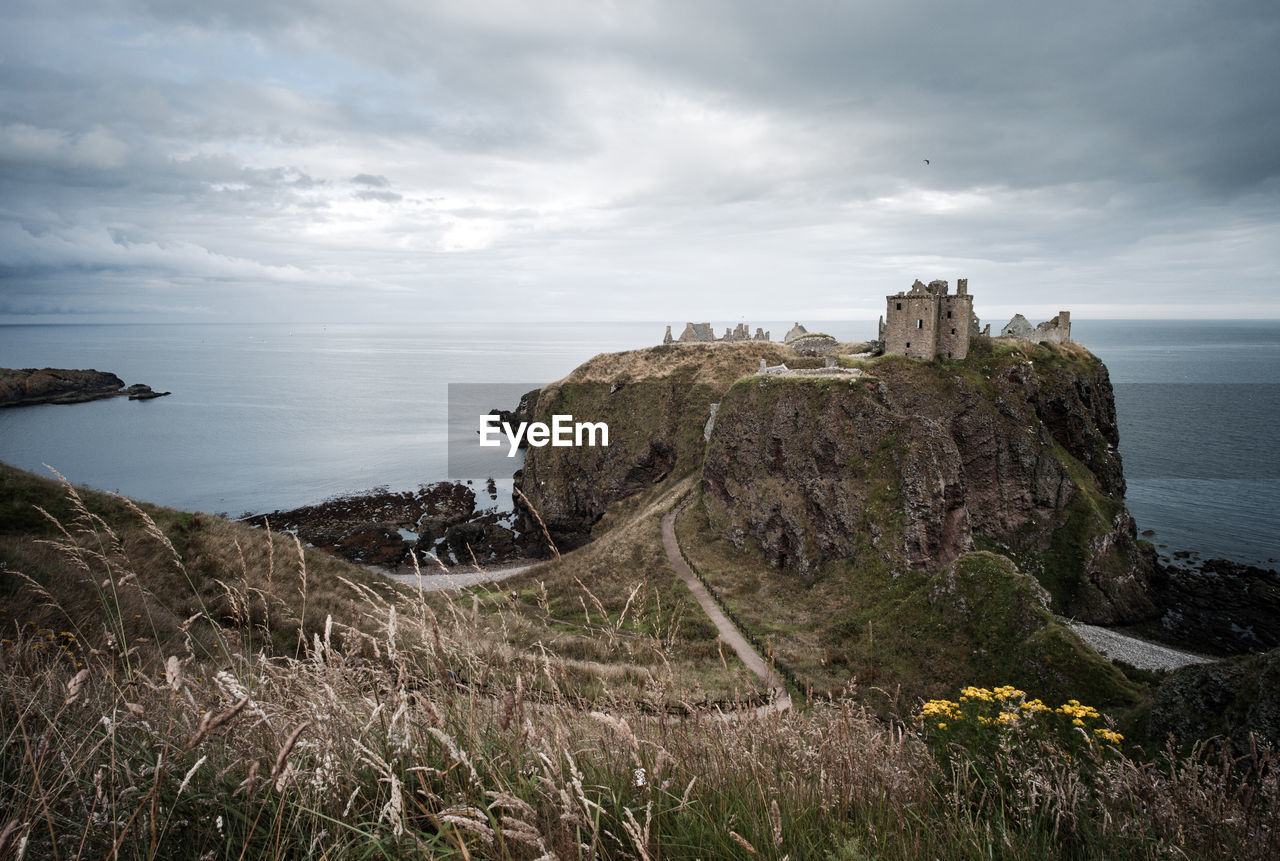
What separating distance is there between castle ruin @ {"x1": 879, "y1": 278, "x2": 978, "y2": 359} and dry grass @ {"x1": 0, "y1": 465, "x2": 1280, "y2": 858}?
160 feet

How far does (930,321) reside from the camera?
48656 millimetres

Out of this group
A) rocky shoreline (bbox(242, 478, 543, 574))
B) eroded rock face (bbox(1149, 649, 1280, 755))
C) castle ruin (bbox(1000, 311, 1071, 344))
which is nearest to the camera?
eroded rock face (bbox(1149, 649, 1280, 755))

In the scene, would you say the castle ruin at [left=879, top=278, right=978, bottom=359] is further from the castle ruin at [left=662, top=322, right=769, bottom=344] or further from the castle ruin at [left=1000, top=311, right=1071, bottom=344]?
the castle ruin at [left=662, top=322, right=769, bottom=344]

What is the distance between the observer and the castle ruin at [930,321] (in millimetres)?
48688

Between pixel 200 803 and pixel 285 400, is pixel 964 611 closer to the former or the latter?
pixel 200 803

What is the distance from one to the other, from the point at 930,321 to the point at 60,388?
7277 inches

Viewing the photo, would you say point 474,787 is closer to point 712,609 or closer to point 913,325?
point 712,609

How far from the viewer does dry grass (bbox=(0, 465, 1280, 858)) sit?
8.80 ft

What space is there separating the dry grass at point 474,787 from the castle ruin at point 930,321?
160 ft

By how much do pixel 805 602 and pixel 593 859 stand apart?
114 feet

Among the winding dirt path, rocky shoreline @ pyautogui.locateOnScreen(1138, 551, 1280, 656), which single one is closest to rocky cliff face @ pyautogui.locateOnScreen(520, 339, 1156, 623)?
rocky shoreline @ pyautogui.locateOnScreen(1138, 551, 1280, 656)

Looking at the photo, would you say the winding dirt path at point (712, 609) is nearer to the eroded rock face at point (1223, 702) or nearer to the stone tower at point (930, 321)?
the eroded rock face at point (1223, 702)

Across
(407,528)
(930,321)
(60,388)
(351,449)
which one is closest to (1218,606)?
(930,321)
